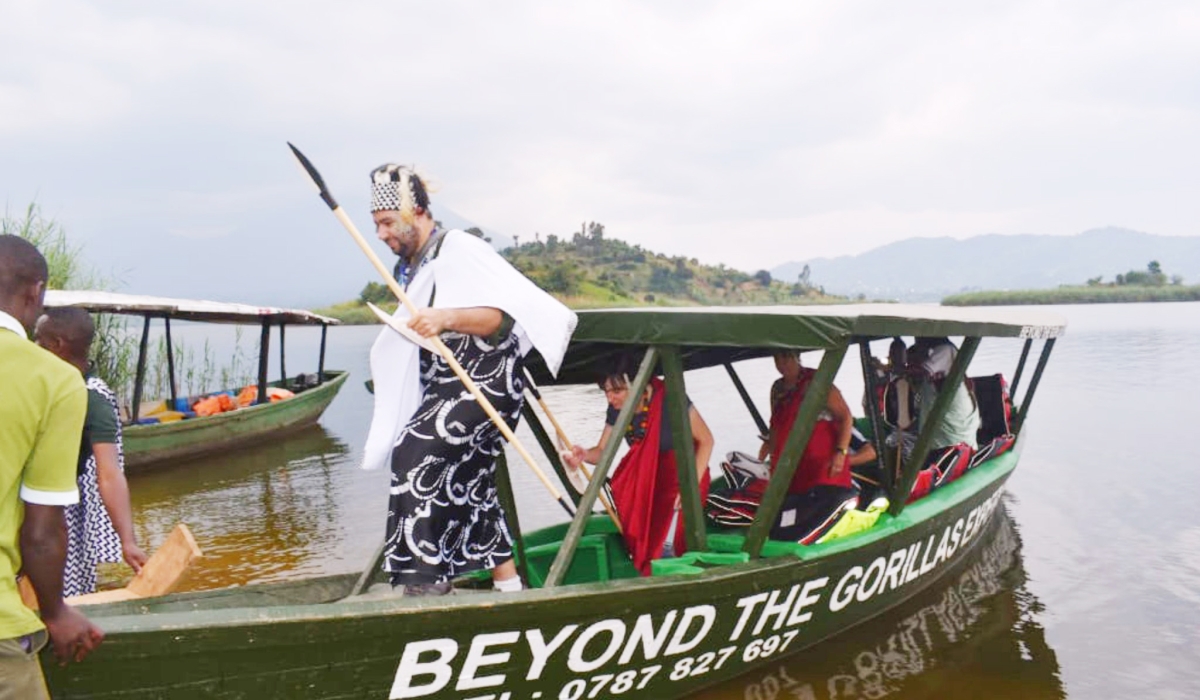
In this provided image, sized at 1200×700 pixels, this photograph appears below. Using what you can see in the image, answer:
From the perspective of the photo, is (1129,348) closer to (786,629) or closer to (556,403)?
(556,403)

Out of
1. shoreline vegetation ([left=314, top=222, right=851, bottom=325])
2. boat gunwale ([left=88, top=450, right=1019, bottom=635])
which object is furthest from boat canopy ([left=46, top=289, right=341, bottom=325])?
shoreline vegetation ([left=314, top=222, right=851, bottom=325])

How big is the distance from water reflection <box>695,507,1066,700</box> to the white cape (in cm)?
226

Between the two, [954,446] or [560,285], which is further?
[560,285]

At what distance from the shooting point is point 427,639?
3.34m

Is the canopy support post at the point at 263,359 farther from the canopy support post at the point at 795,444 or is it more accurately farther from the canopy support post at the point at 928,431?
the canopy support post at the point at 795,444

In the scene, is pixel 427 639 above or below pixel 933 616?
above

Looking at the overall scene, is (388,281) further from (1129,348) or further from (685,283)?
(685,283)

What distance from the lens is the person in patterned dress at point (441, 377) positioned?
3695mm

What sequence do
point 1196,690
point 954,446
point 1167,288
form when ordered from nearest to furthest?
point 1196,690 → point 954,446 → point 1167,288

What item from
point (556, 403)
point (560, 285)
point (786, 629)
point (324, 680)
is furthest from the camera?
point (560, 285)

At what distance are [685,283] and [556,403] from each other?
241 ft

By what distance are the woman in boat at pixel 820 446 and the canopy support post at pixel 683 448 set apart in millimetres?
1111

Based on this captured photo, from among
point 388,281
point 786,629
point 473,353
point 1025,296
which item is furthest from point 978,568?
point 1025,296

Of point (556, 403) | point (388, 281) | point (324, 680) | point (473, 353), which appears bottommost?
point (556, 403)
